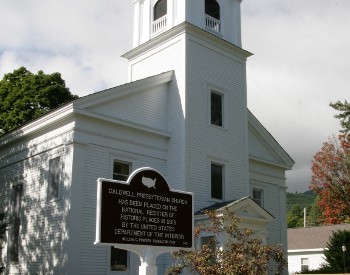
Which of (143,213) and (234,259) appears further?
(234,259)

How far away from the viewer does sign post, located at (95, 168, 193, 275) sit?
9812mm

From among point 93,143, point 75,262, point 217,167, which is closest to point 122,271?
point 75,262

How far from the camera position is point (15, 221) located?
77.0 ft

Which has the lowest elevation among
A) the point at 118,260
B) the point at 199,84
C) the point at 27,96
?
the point at 118,260

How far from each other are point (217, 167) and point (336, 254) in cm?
1125

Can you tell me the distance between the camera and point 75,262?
19062 mm

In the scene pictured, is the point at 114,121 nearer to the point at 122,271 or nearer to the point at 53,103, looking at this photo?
the point at 122,271

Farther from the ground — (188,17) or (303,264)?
(188,17)

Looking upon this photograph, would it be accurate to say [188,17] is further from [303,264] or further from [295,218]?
[295,218]

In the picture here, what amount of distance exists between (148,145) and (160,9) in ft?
26.3

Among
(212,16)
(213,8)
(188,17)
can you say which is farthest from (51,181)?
(213,8)

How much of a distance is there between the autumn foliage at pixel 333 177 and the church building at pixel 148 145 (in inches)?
649

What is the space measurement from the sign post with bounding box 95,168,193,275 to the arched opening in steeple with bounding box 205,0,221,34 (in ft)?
53.1

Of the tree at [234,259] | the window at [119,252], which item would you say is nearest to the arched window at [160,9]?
the window at [119,252]
